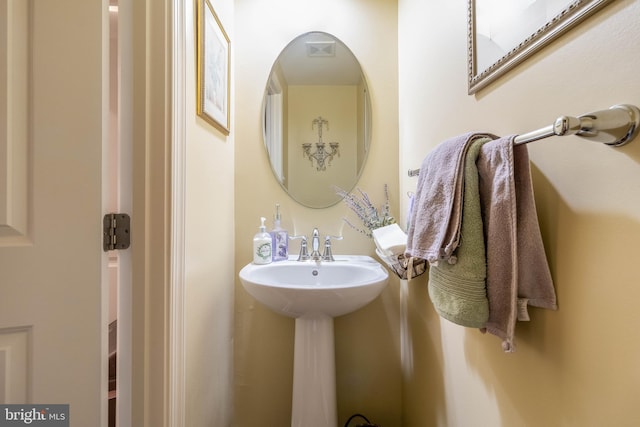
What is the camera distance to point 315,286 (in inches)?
37.6

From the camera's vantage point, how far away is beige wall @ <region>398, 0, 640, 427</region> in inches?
14.8

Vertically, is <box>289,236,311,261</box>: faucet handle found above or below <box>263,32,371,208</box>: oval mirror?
below

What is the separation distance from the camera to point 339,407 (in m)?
1.26

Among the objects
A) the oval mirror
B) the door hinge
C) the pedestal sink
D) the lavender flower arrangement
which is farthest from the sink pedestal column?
the door hinge

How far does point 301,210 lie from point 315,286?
441mm

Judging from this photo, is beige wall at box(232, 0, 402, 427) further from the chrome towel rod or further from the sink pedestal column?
the chrome towel rod

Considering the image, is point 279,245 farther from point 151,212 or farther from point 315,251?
point 151,212

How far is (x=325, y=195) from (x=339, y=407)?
3.28 feet

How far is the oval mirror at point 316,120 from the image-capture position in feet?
4.23

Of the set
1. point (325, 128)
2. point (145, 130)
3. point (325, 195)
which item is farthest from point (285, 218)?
point (145, 130)
